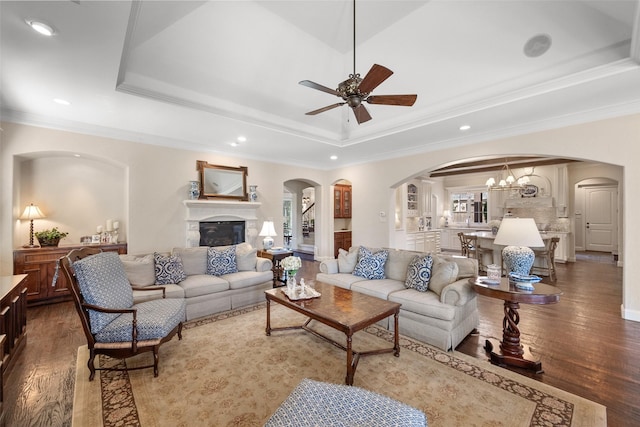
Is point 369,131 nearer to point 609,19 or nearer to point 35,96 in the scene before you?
point 609,19

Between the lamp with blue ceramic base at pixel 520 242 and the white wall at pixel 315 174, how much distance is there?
2.14 meters

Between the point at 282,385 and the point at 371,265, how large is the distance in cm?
209

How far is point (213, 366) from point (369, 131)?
14.7 feet

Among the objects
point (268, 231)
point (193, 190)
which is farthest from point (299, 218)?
point (193, 190)

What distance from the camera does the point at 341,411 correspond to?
1249mm

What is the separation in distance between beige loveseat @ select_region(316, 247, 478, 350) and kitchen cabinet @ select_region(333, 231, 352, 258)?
4256 millimetres

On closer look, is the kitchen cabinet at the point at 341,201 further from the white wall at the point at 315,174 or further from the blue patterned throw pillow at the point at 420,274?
the blue patterned throw pillow at the point at 420,274

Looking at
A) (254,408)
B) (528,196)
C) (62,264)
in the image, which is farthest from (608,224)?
(62,264)

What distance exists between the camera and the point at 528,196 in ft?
27.4

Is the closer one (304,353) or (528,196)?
(304,353)

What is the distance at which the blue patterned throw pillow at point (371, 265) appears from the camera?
386cm

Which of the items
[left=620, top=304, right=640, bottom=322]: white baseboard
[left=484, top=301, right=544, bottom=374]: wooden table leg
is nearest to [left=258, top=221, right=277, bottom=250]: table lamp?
[left=484, top=301, right=544, bottom=374]: wooden table leg

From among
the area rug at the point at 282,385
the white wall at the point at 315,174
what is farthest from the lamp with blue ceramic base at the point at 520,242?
the white wall at the point at 315,174

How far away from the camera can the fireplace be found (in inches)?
224
